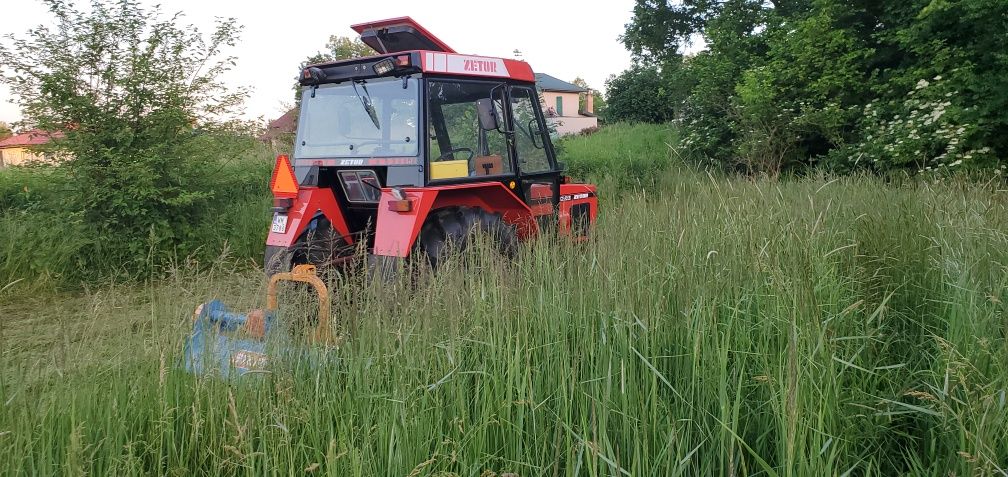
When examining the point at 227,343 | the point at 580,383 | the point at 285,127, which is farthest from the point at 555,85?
the point at 580,383

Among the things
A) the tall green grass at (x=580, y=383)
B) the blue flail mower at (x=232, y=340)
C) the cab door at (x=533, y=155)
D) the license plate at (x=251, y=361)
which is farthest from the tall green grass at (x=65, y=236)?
the tall green grass at (x=580, y=383)

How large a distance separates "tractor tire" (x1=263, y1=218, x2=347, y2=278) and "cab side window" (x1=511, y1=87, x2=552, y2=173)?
1.59m

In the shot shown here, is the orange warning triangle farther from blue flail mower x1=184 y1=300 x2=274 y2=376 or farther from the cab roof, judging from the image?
blue flail mower x1=184 y1=300 x2=274 y2=376

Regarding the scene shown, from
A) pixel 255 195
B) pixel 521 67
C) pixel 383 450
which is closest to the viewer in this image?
pixel 383 450

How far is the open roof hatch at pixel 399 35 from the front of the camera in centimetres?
530

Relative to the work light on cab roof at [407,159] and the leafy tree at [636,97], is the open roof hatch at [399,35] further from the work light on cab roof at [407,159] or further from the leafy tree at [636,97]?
the leafy tree at [636,97]

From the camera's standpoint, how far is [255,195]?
31.9ft

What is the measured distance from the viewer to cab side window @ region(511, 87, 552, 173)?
17.4 feet

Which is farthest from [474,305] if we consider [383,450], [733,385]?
[733,385]

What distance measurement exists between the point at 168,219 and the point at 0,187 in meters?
2.63

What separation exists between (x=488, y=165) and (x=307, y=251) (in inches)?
59.4

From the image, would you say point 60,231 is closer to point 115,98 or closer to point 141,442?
point 115,98

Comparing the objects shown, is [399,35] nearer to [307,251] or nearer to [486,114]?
[486,114]

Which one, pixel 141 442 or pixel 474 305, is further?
pixel 474 305
